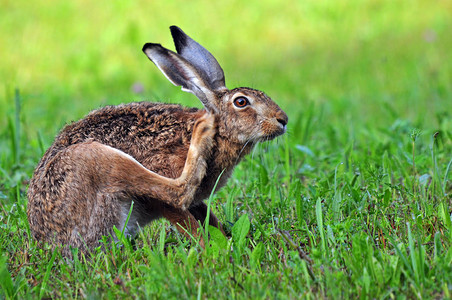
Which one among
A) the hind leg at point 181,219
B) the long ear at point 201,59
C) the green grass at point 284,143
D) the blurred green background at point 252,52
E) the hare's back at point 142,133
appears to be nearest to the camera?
the green grass at point 284,143

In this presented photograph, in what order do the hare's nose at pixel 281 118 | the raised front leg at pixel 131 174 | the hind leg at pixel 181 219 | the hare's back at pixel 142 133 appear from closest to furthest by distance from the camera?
1. the raised front leg at pixel 131 174
2. the hind leg at pixel 181 219
3. the hare's back at pixel 142 133
4. the hare's nose at pixel 281 118

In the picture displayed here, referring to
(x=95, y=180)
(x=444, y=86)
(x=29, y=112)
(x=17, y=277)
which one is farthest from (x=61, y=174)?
(x=444, y=86)

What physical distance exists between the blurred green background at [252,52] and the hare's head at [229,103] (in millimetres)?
3321

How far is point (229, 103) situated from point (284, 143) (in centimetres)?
185

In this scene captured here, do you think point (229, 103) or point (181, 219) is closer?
point (181, 219)

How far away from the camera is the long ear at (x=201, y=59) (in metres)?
4.91

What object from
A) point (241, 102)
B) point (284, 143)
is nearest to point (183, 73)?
point (241, 102)

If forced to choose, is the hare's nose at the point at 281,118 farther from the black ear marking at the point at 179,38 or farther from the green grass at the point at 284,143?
the black ear marking at the point at 179,38

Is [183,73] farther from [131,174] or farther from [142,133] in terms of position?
[131,174]

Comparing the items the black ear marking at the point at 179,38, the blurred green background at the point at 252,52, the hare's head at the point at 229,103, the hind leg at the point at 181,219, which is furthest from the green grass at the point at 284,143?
the black ear marking at the point at 179,38

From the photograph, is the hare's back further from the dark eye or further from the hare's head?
the dark eye

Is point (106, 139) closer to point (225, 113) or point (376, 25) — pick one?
point (225, 113)

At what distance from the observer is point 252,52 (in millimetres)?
12336

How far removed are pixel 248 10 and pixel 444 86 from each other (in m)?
5.90
